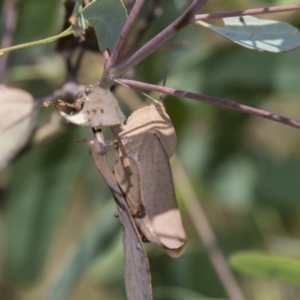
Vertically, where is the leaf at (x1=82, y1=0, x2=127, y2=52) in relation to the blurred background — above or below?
above

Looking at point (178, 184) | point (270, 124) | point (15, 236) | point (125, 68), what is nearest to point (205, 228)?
point (178, 184)

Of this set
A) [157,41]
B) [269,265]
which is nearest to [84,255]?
[269,265]

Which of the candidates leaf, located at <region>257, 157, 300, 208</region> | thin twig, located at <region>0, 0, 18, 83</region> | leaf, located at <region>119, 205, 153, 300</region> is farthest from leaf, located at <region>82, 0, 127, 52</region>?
leaf, located at <region>257, 157, 300, 208</region>

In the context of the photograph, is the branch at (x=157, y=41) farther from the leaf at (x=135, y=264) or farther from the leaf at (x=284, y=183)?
the leaf at (x=284, y=183)

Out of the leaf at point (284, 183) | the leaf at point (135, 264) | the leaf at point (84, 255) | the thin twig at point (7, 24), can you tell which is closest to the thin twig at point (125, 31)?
the leaf at point (135, 264)

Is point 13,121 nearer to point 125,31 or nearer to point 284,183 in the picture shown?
point 125,31

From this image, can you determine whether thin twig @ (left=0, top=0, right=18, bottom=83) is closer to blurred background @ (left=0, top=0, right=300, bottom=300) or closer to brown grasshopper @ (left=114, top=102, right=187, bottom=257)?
blurred background @ (left=0, top=0, right=300, bottom=300)
